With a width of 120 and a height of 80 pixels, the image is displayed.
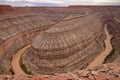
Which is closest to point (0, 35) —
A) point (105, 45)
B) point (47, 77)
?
point (105, 45)

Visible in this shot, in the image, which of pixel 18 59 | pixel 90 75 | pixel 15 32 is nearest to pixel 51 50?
pixel 18 59

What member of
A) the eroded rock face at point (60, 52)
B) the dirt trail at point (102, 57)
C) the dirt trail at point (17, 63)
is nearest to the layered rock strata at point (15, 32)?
the dirt trail at point (17, 63)

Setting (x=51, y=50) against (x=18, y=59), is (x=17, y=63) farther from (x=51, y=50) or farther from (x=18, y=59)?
(x=51, y=50)

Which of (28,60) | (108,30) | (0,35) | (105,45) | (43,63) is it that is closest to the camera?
(43,63)

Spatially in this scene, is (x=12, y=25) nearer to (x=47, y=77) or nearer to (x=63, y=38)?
(x=63, y=38)

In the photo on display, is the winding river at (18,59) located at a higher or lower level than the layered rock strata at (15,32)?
lower

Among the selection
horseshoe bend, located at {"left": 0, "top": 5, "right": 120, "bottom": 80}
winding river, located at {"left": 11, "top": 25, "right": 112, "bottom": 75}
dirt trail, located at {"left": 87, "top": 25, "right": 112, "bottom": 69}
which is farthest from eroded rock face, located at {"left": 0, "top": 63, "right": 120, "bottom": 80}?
dirt trail, located at {"left": 87, "top": 25, "right": 112, "bottom": 69}

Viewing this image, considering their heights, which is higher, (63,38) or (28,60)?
(63,38)

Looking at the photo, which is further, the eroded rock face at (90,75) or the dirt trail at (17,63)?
the dirt trail at (17,63)

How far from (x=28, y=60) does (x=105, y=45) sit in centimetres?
1933

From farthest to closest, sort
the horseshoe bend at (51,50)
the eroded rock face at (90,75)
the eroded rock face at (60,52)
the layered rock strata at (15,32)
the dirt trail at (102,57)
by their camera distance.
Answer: the layered rock strata at (15,32)
the dirt trail at (102,57)
the horseshoe bend at (51,50)
the eroded rock face at (60,52)
the eroded rock face at (90,75)

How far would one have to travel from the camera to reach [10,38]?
1699 inches

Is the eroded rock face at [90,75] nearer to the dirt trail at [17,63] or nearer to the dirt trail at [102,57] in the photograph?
the dirt trail at [17,63]

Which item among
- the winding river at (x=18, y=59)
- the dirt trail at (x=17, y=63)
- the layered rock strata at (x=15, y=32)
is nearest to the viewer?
the dirt trail at (x=17, y=63)
